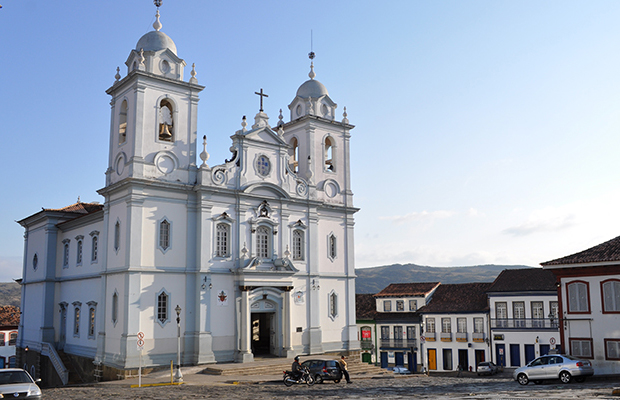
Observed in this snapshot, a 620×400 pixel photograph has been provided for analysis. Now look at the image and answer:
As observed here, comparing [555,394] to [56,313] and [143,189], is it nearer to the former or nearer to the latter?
[143,189]

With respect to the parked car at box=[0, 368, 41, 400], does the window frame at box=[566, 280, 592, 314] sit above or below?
above

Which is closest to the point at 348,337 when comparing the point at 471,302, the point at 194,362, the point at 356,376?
the point at 356,376

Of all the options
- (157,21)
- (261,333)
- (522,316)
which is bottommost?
(261,333)

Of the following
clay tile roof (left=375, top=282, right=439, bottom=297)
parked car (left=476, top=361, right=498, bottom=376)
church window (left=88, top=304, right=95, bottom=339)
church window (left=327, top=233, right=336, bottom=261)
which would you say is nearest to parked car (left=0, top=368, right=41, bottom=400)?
church window (left=88, top=304, right=95, bottom=339)

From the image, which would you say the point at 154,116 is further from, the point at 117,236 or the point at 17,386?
the point at 17,386

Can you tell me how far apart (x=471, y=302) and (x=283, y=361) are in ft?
102

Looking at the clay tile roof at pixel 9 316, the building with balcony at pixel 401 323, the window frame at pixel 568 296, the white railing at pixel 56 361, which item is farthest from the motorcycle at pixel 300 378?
the clay tile roof at pixel 9 316

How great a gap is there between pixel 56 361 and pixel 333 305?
1837 cm

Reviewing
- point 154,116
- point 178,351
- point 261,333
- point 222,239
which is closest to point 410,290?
point 261,333

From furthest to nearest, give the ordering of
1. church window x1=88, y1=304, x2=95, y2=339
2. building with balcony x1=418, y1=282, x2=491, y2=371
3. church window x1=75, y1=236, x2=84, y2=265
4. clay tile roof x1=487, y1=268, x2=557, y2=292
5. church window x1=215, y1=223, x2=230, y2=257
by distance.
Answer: building with balcony x1=418, y1=282, x2=491, y2=371 < clay tile roof x1=487, y1=268, x2=557, y2=292 < church window x1=75, y1=236, x2=84, y2=265 < church window x1=88, y1=304, x2=95, y2=339 < church window x1=215, y1=223, x2=230, y2=257

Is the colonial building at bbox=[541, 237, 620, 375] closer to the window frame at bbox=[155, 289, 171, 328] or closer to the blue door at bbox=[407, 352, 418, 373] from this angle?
the window frame at bbox=[155, 289, 171, 328]

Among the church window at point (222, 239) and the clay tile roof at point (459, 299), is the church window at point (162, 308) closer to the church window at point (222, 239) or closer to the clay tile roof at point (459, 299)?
the church window at point (222, 239)

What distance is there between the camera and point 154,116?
32.4 metres

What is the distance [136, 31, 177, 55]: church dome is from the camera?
33531 millimetres
